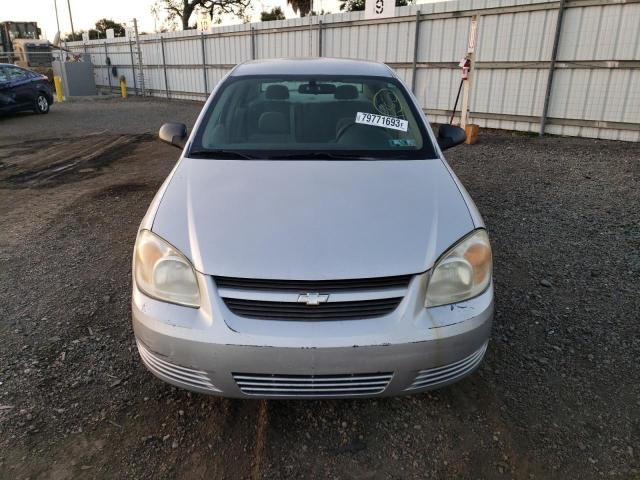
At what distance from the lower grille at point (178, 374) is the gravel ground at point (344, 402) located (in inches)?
12.7

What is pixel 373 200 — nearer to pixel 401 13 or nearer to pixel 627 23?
pixel 627 23

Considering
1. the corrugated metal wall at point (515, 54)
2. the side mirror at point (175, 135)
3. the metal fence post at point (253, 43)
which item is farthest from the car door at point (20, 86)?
the side mirror at point (175, 135)

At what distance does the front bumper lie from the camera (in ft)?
6.11

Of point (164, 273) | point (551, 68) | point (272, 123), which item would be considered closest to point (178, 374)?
point (164, 273)

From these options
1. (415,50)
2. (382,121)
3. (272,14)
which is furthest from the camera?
(272,14)

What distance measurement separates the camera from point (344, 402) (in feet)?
7.96

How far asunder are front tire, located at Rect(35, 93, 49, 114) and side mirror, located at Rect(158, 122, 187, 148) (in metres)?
14.3

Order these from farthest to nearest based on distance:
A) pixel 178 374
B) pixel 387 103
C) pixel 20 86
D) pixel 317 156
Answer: pixel 20 86
pixel 387 103
pixel 317 156
pixel 178 374

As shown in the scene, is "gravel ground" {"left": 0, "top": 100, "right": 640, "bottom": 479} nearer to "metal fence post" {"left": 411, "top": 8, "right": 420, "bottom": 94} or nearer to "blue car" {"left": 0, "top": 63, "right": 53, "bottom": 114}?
"metal fence post" {"left": 411, "top": 8, "right": 420, "bottom": 94}

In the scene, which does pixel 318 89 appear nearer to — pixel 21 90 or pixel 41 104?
pixel 21 90

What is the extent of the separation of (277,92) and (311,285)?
195cm

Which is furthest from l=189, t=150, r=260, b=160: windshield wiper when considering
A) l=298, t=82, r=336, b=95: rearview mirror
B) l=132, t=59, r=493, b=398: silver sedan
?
l=298, t=82, r=336, b=95: rearview mirror

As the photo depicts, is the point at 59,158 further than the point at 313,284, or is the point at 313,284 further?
the point at 59,158

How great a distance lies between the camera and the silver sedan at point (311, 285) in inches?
74.4
